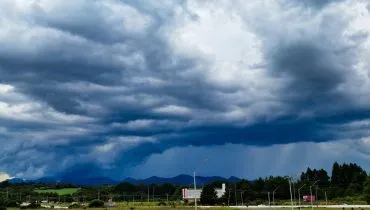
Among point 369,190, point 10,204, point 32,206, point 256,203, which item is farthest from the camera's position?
point 256,203

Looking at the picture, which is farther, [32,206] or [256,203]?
[256,203]

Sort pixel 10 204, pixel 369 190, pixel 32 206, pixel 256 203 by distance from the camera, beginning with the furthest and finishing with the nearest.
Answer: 1. pixel 256 203
2. pixel 10 204
3. pixel 32 206
4. pixel 369 190

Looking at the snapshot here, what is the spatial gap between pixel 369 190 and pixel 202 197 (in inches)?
2819

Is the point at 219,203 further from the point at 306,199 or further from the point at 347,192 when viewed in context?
the point at 347,192

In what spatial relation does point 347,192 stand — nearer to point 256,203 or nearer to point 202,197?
point 256,203

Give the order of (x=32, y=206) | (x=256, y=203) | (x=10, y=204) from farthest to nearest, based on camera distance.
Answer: (x=256, y=203)
(x=10, y=204)
(x=32, y=206)

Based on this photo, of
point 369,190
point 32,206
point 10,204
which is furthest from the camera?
point 10,204

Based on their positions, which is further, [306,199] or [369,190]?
[306,199]

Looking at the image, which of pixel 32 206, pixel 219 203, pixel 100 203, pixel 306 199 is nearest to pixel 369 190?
pixel 306 199

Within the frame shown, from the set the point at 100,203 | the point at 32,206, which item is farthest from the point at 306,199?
the point at 32,206

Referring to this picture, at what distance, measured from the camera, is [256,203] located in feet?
646

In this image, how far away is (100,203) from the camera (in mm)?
174125

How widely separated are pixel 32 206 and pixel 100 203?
2209cm

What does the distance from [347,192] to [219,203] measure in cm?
4932
